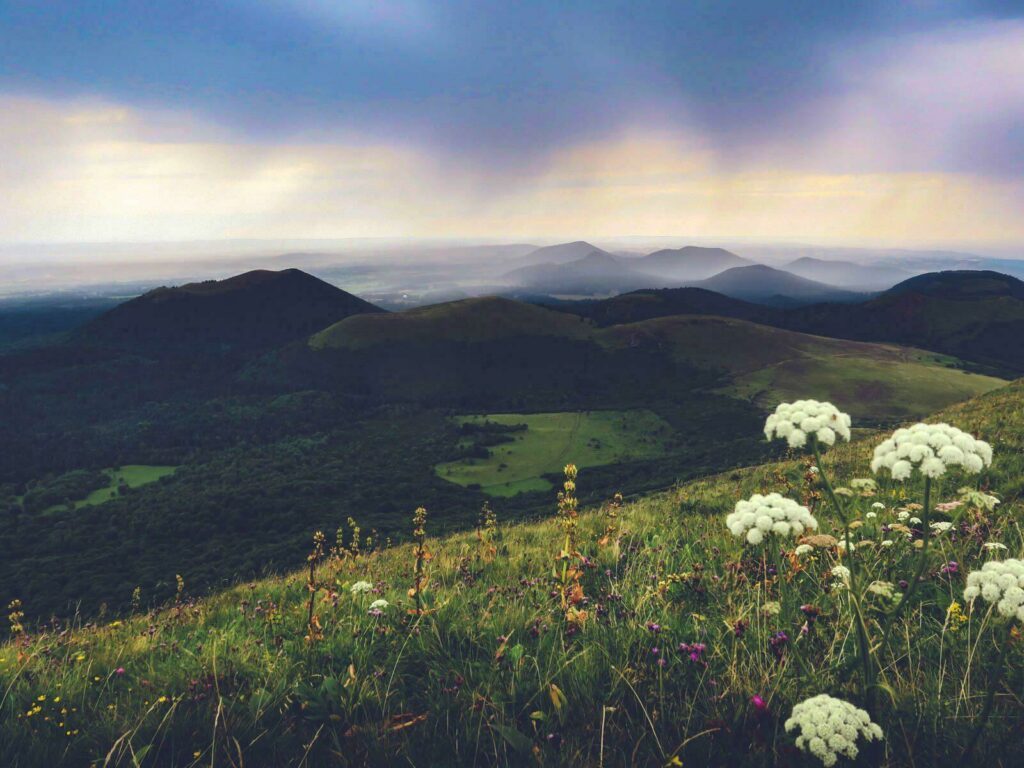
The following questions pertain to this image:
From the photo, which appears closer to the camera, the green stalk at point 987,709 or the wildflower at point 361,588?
the green stalk at point 987,709

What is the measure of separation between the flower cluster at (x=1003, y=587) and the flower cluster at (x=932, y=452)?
1.64 ft

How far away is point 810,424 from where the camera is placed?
312 centimetres

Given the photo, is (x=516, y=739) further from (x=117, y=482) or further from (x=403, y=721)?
(x=117, y=482)

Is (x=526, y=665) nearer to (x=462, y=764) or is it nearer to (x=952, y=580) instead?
(x=462, y=764)

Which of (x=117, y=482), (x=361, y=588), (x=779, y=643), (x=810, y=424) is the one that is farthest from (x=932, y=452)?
(x=117, y=482)

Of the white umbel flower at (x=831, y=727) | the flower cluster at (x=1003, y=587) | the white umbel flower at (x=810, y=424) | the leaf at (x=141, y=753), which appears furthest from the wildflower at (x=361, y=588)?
the flower cluster at (x=1003, y=587)

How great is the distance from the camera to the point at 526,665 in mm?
3545

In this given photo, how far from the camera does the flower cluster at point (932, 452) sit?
2725 mm

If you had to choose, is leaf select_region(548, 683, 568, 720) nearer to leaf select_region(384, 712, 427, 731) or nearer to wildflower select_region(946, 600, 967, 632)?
leaf select_region(384, 712, 427, 731)

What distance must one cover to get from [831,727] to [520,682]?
6.01ft

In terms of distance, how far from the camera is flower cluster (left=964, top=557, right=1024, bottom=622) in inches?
90.1

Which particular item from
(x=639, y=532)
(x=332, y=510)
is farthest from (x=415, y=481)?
(x=639, y=532)

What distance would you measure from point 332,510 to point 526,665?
5589 inches

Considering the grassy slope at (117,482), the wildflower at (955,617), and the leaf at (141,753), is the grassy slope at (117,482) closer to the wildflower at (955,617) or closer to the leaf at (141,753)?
the leaf at (141,753)
